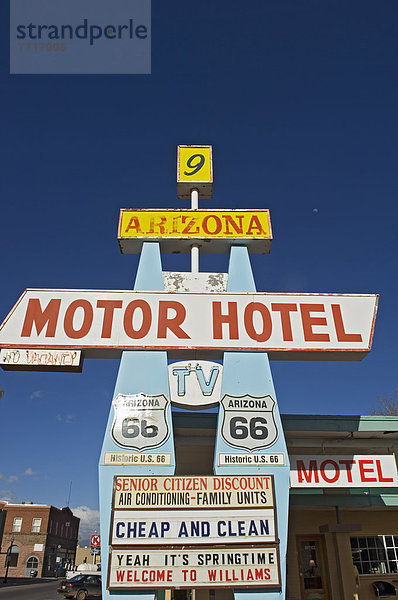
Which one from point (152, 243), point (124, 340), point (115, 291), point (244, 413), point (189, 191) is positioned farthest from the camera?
point (189, 191)

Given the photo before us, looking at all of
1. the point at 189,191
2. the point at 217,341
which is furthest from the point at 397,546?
the point at 189,191

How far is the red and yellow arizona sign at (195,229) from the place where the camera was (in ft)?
37.7

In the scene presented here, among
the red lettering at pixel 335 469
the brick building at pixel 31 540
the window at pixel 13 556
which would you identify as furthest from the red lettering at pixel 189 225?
the window at pixel 13 556

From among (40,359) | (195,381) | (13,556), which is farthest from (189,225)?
(13,556)

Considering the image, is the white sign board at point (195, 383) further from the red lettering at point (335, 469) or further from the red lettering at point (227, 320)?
the red lettering at point (335, 469)

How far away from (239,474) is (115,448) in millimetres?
2324

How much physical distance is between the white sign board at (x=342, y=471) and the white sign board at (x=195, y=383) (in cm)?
271

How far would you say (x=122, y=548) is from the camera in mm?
7891

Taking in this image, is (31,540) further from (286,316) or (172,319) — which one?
(286,316)

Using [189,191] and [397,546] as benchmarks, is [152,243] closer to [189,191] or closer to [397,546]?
[189,191]

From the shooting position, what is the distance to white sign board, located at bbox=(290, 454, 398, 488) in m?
10.5

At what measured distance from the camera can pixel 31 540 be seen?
54031mm

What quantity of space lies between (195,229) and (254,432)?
5126 millimetres

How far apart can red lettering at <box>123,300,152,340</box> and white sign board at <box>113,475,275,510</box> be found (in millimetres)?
2920
